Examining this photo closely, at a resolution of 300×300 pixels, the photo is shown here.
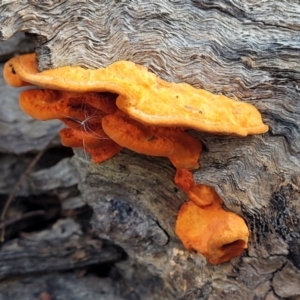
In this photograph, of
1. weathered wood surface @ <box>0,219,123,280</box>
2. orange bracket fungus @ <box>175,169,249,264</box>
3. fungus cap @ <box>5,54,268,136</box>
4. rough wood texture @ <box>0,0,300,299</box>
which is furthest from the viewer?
weathered wood surface @ <box>0,219,123,280</box>

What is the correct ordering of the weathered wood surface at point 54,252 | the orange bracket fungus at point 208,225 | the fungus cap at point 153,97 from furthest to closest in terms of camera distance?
the weathered wood surface at point 54,252, the orange bracket fungus at point 208,225, the fungus cap at point 153,97

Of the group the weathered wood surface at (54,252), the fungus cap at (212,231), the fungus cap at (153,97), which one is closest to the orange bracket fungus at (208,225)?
the fungus cap at (212,231)

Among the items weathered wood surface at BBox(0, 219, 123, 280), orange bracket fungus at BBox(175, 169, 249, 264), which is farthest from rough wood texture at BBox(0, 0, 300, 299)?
weathered wood surface at BBox(0, 219, 123, 280)

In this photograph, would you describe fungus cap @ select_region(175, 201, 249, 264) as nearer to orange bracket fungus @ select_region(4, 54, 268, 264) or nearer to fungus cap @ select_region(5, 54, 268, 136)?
orange bracket fungus @ select_region(4, 54, 268, 264)

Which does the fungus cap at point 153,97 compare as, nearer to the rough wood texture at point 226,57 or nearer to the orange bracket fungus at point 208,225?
the rough wood texture at point 226,57

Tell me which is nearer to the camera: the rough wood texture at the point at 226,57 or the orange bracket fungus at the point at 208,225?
the rough wood texture at the point at 226,57

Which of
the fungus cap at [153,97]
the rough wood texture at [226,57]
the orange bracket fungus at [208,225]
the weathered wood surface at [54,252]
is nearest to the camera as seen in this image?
the fungus cap at [153,97]

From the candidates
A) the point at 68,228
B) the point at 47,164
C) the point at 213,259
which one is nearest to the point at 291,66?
the point at 213,259

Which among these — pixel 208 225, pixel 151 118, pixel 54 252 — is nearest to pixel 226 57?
pixel 151 118
